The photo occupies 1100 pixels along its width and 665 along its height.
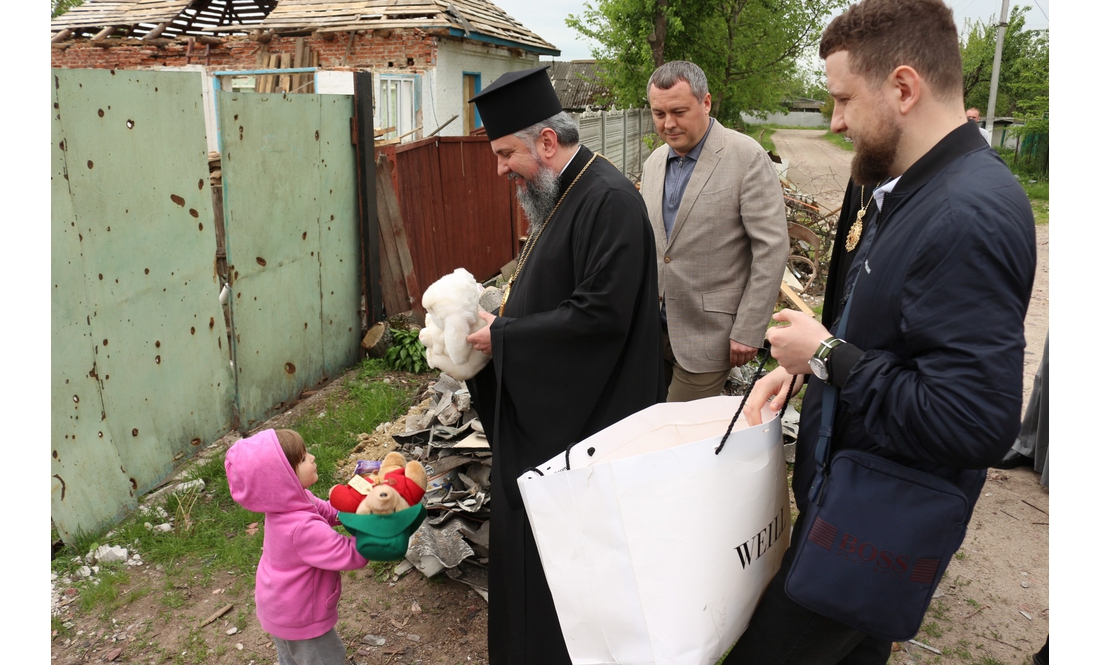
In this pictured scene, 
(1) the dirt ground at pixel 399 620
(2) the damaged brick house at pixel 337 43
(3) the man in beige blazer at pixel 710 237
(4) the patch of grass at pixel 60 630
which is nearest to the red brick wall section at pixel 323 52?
(2) the damaged brick house at pixel 337 43

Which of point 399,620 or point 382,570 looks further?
A: point 382,570

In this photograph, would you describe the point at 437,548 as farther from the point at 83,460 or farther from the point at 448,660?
the point at 83,460

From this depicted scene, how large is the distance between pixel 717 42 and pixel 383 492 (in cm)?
2296

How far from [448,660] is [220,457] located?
207cm

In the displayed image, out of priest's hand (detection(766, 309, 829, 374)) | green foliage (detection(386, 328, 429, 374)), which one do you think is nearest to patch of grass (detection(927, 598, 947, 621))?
priest's hand (detection(766, 309, 829, 374))

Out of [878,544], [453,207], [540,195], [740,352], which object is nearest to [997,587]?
[740,352]

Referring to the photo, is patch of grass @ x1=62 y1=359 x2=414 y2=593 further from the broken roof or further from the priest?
the broken roof

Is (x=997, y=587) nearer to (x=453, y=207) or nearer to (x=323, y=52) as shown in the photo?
(x=453, y=207)

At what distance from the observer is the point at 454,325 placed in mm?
2484

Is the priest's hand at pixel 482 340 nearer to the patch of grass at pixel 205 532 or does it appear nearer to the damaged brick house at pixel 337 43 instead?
the patch of grass at pixel 205 532

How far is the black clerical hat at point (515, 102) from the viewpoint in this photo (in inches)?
98.7

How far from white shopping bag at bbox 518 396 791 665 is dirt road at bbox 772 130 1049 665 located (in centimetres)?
157

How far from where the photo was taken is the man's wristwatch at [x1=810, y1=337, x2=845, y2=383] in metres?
1.58

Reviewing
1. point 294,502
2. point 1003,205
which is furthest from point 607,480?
point 294,502
